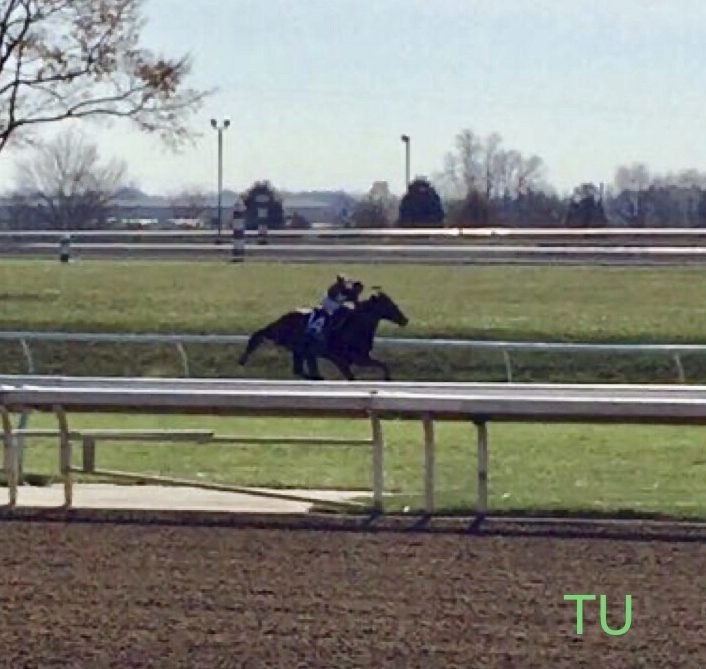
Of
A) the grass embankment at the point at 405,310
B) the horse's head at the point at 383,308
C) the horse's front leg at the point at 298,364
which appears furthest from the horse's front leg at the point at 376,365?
the grass embankment at the point at 405,310

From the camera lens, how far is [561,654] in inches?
236

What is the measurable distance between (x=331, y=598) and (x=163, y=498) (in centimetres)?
303

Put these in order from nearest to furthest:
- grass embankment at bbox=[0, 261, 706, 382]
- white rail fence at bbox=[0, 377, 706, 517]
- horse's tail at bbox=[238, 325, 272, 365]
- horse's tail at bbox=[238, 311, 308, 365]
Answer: white rail fence at bbox=[0, 377, 706, 517] < horse's tail at bbox=[238, 311, 308, 365] < horse's tail at bbox=[238, 325, 272, 365] < grass embankment at bbox=[0, 261, 706, 382]

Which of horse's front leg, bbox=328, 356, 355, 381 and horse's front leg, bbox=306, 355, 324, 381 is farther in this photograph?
horse's front leg, bbox=306, 355, 324, 381

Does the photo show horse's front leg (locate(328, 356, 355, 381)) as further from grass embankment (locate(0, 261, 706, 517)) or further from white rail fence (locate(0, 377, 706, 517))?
white rail fence (locate(0, 377, 706, 517))

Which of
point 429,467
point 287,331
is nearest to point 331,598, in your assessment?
point 429,467

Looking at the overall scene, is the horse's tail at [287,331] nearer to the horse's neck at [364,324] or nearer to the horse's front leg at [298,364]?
the horse's front leg at [298,364]

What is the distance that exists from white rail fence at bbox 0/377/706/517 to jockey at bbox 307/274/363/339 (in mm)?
11004

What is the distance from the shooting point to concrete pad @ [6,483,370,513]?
373 inches

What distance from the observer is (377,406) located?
920 centimetres

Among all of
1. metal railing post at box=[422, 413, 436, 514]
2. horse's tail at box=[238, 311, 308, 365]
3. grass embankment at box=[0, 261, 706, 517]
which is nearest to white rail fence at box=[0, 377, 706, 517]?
metal railing post at box=[422, 413, 436, 514]

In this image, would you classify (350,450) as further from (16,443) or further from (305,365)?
(305,365)

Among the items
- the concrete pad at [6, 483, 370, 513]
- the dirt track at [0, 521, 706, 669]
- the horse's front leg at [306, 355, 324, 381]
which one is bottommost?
the horse's front leg at [306, 355, 324, 381]

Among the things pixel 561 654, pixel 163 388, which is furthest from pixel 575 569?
pixel 163 388
